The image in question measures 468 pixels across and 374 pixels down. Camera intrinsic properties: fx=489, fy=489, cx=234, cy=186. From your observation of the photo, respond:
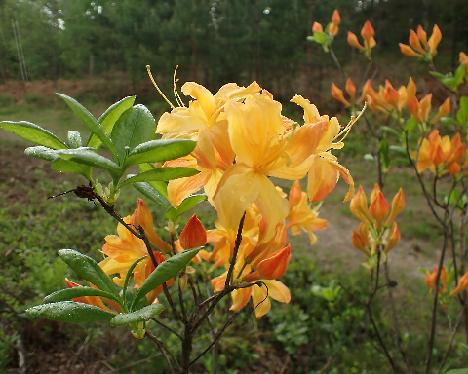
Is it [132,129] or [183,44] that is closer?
[132,129]

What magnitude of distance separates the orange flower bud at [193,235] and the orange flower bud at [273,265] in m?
0.09

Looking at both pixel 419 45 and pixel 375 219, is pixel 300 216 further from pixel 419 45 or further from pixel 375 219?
pixel 419 45

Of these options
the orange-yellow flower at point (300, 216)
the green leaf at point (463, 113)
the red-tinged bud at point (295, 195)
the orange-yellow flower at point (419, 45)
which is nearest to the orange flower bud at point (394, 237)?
→ the orange-yellow flower at point (300, 216)

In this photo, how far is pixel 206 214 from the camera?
5.35 metres

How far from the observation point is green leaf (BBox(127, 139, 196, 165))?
483 millimetres

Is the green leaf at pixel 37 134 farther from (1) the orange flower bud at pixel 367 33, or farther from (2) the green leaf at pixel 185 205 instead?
(1) the orange flower bud at pixel 367 33

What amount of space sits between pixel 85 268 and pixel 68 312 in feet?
0.19

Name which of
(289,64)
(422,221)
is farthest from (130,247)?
(289,64)

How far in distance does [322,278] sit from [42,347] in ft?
7.29

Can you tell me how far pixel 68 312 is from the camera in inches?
22.2

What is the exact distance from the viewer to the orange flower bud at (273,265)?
2.23ft

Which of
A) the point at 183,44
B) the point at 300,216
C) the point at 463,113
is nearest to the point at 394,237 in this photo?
the point at 300,216

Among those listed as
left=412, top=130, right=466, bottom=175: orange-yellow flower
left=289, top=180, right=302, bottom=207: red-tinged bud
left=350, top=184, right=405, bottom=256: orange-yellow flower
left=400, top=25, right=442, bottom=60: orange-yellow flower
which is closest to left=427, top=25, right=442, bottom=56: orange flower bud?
left=400, top=25, right=442, bottom=60: orange-yellow flower

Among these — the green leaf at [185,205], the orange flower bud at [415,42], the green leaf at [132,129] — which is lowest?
the green leaf at [185,205]
